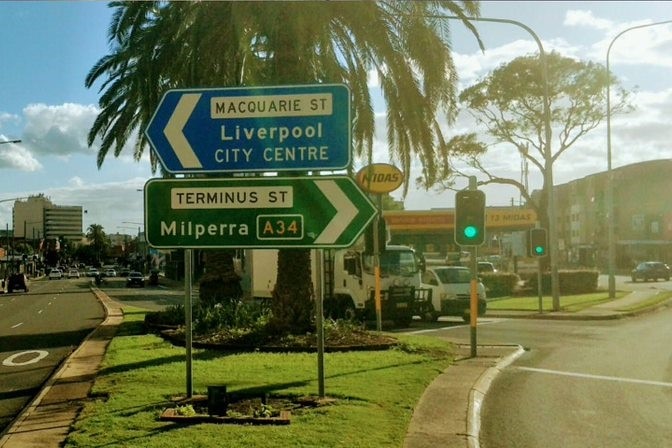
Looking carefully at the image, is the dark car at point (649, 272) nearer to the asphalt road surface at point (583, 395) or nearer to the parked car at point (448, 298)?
the parked car at point (448, 298)

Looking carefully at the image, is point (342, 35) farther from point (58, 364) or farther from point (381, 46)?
point (58, 364)

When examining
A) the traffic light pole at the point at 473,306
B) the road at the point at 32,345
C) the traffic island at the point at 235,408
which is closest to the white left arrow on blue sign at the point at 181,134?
the traffic island at the point at 235,408

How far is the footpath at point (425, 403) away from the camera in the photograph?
8281mm

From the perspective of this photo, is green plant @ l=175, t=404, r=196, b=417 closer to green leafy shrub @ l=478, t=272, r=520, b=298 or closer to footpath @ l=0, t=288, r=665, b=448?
footpath @ l=0, t=288, r=665, b=448

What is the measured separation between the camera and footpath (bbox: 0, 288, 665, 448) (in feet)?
27.2

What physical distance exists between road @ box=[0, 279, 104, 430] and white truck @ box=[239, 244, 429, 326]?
7.04 m

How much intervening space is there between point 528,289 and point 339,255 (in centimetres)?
1954

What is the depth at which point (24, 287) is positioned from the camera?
69500 millimetres

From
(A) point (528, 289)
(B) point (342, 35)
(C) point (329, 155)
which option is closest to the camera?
(C) point (329, 155)

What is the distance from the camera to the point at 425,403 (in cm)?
1013

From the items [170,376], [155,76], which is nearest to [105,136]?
[155,76]

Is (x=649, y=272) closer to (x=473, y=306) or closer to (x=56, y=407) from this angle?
(x=473, y=306)

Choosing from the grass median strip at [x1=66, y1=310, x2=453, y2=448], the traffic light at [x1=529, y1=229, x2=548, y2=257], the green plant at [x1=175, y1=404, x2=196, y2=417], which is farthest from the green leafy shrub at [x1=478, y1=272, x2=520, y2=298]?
the green plant at [x1=175, y1=404, x2=196, y2=417]

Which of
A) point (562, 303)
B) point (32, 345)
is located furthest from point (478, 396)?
point (562, 303)
